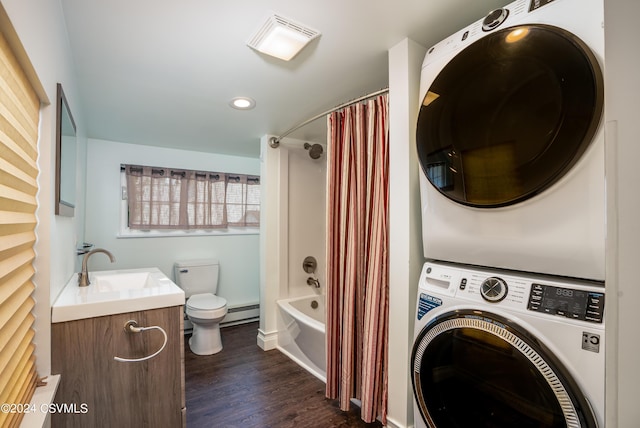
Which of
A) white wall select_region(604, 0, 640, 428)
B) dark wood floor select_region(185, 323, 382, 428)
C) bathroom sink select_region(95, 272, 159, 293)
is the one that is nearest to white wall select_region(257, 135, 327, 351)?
dark wood floor select_region(185, 323, 382, 428)

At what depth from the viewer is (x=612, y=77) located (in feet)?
1.06

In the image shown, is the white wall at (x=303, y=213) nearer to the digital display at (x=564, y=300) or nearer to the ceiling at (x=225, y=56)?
the ceiling at (x=225, y=56)

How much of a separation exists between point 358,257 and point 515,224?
89 centimetres

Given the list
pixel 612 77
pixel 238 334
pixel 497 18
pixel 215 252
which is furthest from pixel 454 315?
pixel 215 252

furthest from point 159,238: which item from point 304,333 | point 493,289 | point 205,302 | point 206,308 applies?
point 493,289

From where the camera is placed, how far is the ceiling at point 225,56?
1.19 meters

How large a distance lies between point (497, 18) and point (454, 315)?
1.08 metres

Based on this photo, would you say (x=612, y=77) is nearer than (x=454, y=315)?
Yes

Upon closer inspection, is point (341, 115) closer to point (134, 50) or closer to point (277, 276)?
point (134, 50)

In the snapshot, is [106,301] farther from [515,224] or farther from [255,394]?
[515,224]

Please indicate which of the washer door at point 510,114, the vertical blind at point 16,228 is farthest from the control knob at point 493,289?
the vertical blind at point 16,228

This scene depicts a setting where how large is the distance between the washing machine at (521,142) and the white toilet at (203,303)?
2241 mm

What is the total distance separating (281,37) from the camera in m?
1.36

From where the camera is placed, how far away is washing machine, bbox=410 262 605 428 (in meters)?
0.78
